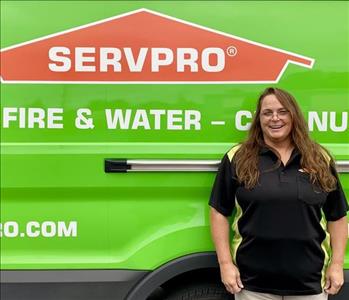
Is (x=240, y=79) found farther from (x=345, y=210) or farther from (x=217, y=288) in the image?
(x=217, y=288)

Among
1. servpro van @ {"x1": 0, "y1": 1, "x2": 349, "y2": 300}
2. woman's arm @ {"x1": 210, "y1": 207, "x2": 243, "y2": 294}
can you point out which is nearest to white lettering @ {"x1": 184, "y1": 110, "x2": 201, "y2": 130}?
servpro van @ {"x1": 0, "y1": 1, "x2": 349, "y2": 300}

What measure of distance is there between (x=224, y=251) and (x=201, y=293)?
371 mm

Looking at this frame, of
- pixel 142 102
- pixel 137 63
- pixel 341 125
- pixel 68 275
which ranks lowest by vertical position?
pixel 68 275

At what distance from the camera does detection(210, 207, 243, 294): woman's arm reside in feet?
6.53

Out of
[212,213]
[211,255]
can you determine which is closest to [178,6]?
[212,213]

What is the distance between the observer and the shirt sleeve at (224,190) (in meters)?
2.00

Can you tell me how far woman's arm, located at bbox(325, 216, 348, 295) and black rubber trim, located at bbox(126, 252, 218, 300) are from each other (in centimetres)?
57

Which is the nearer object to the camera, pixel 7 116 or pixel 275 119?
pixel 275 119

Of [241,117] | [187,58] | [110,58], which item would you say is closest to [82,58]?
[110,58]

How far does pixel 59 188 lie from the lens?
7.06 feet

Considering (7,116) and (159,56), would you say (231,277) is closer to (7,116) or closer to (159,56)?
(159,56)

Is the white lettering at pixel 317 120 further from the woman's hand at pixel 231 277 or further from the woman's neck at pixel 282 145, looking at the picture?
the woman's hand at pixel 231 277

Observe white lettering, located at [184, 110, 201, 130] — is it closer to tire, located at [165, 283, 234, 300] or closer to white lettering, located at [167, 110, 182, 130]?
white lettering, located at [167, 110, 182, 130]

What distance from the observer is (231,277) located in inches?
78.0
